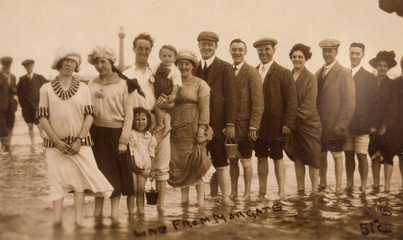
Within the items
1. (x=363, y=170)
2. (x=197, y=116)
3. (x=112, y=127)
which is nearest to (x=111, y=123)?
(x=112, y=127)

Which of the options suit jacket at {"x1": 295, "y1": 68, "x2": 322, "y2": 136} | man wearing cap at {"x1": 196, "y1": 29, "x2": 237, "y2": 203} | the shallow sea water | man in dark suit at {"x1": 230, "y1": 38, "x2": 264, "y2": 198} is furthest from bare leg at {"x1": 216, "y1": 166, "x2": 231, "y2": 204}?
suit jacket at {"x1": 295, "y1": 68, "x2": 322, "y2": 136}

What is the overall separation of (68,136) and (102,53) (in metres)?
0.80

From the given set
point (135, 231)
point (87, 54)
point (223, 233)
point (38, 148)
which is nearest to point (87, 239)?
point (135, 231)

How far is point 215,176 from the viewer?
18.7 feet

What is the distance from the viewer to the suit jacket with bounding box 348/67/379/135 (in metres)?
5.96

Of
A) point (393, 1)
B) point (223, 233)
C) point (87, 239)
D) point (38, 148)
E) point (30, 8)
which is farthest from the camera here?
point (38, 148)

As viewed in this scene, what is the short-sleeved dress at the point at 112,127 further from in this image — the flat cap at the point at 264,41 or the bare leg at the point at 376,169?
the bare leg at the point at 376,169

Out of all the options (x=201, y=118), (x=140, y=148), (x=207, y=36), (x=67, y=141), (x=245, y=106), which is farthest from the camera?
(x=245, y=106)

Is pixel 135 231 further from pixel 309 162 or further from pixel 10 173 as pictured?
pixel 309 162

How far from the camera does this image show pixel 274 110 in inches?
226

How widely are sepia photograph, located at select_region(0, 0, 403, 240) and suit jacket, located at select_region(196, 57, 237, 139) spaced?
0.5 inches

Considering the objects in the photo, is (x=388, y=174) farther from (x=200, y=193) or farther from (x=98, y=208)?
(x=98, y=208)

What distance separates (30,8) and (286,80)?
279cm

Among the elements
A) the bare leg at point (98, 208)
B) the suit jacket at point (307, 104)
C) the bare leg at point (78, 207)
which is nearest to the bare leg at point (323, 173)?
the suit jacket at point (307, 104)
